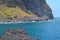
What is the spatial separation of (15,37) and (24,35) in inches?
81.0

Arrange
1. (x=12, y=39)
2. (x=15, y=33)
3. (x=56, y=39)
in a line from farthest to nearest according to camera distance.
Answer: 1. (x=56, y=39)
2. (x=15, y=33)
3. (x=12, y=39)

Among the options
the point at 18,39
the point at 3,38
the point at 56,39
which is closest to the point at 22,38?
the point at 18,39

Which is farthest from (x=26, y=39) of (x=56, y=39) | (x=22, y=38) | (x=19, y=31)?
(x=56, y=39)

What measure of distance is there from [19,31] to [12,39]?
4086 mm

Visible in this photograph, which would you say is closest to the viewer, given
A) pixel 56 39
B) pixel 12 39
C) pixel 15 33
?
pixel 12 39

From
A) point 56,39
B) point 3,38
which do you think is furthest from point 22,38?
point 56,39

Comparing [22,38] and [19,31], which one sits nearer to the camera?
[22,38]

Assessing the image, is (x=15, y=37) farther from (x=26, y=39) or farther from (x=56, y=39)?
(x=56, y=39)

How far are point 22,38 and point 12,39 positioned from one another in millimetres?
1834

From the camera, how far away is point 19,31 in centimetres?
5009

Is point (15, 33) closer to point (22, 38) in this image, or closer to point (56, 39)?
point (22, 38)

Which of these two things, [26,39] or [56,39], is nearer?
[26,39]

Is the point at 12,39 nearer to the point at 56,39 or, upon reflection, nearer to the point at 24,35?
the point at 24,35

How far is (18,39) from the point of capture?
153 feet
